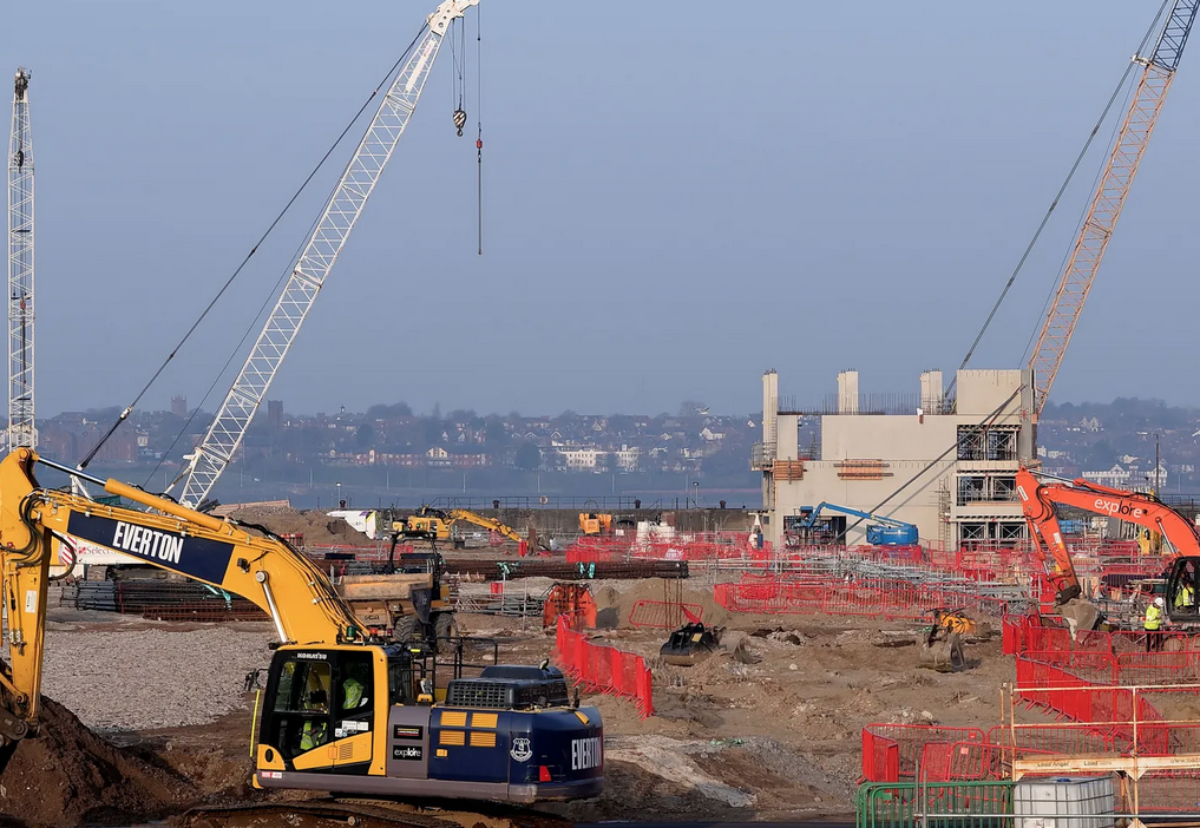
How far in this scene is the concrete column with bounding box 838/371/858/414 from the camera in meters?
97.7

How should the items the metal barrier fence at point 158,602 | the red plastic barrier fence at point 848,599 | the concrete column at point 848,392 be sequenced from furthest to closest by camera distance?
the concrete column at point 848,392, the red plastic barrier fence at point 848,599, the metal barrier fence at point 158,602

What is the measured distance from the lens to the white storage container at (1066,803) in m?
16.4

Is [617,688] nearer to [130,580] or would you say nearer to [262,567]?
[262,567]

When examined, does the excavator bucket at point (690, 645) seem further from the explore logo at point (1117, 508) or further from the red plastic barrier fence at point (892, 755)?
the red plastic barrier fence at point (892, 755)

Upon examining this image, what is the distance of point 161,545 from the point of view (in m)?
18.7

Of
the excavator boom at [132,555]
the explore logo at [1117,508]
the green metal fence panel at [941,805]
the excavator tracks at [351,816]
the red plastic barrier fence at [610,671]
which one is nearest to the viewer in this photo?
the excavator tracks at [351,816]

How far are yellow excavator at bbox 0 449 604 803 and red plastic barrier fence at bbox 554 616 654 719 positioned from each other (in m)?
11.9

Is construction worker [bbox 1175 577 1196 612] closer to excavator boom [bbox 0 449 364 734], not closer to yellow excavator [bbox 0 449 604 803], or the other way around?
yellow excavator [bbox 0 449 604 803]

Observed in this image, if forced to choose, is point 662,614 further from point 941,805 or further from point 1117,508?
point 941,805

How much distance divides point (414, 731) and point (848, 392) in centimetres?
8395

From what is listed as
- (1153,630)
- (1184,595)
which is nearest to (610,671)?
(1153,630)

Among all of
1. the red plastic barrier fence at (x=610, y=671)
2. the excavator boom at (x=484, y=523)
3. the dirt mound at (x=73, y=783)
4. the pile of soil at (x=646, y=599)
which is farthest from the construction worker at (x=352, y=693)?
the excavator boom at (x=484, y=523)

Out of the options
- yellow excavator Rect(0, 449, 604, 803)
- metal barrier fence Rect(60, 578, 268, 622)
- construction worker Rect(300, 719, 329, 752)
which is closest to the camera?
yellow excavator Rect(0, 449, 604, 803)

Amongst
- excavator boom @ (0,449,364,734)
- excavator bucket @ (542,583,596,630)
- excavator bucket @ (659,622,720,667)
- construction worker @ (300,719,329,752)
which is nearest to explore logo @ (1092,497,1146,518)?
excavator bucket @ (659,622,720,667)
